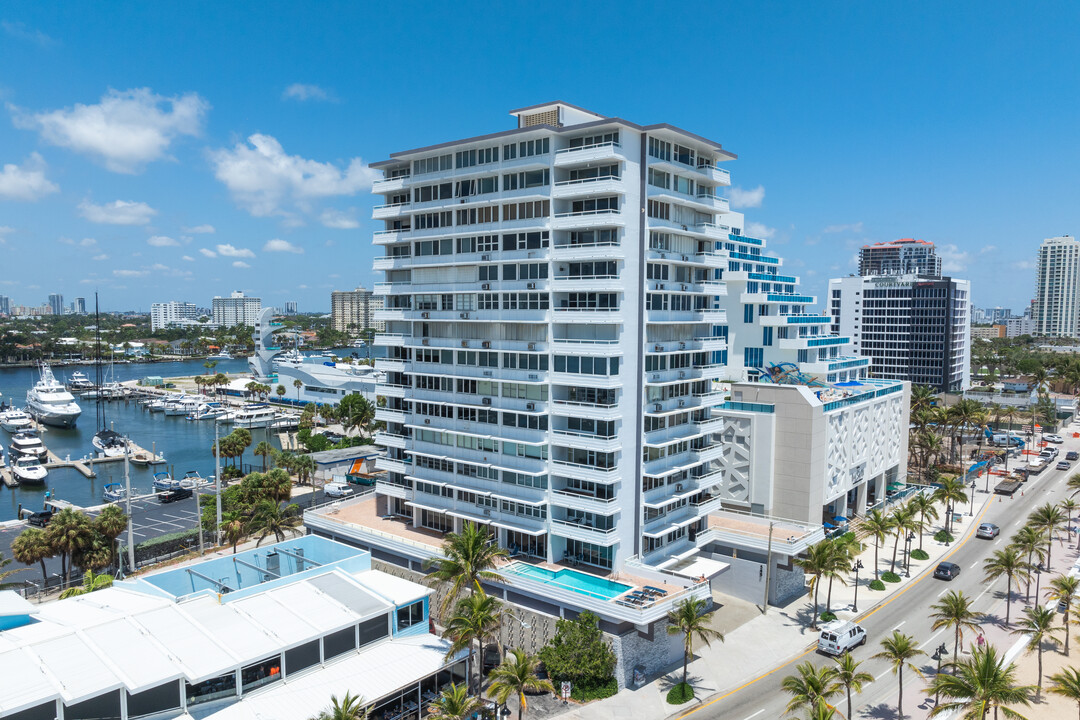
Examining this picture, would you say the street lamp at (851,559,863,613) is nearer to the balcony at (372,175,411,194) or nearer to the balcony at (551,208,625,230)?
the balcony at (551,208,625,230)

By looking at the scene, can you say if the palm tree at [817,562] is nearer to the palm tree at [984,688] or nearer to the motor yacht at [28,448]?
the palm tree at [984,688]

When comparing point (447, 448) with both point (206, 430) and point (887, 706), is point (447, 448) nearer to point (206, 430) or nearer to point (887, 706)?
point (887, 706)

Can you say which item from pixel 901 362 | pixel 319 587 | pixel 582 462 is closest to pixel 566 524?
pixel 582 462

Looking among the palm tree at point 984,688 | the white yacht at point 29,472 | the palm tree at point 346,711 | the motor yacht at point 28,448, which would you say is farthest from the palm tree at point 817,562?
the motor yacht at point 28,448

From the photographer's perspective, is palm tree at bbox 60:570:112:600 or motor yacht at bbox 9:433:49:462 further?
motor yacht at bbox 9:433:49:462

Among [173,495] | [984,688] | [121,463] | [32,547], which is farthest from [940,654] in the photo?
[121,463]

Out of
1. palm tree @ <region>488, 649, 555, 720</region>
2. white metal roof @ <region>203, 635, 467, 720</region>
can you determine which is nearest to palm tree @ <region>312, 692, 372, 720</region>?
white metal roof @ <region>203, 635, 467, 720</region>

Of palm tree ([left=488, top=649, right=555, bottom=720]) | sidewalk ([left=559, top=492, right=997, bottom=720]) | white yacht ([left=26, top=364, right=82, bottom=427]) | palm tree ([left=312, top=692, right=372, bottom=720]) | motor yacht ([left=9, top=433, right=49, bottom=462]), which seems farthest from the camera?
white yacht ([left=26, top=364, right=82, bottom=427])
